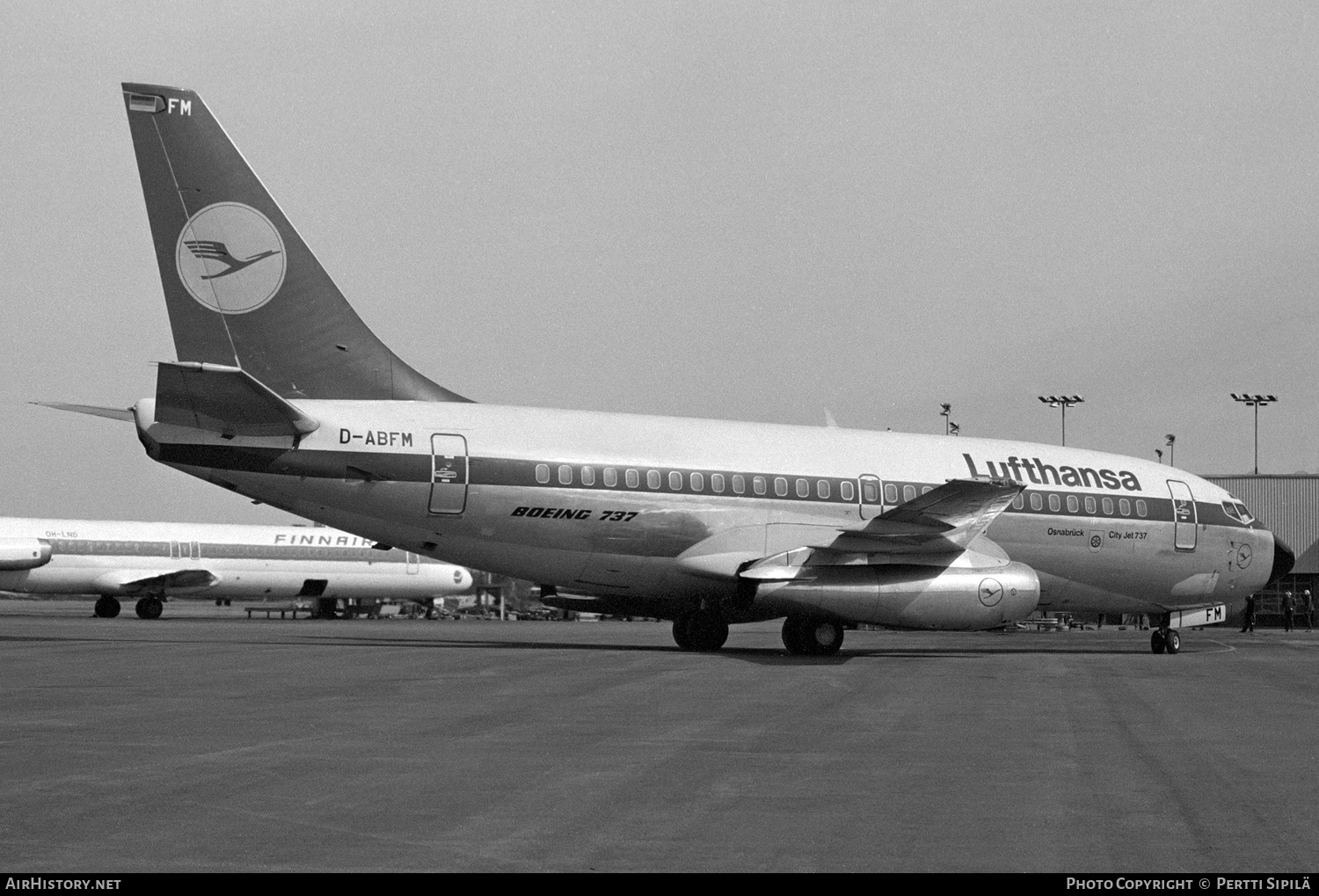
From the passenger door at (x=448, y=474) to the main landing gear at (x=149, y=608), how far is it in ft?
140

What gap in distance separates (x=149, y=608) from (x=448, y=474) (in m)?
43.2

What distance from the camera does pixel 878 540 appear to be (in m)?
23.7

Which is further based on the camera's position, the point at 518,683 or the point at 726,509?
the point at 726,509

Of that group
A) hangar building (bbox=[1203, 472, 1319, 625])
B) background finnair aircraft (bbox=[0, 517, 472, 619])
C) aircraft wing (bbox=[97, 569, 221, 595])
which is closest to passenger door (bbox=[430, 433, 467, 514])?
background finnair aircraft (bbox=[0, 517, 472, 619])

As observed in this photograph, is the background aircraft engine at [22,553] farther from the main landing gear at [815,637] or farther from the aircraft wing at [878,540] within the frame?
the main landing gear at [815,637]

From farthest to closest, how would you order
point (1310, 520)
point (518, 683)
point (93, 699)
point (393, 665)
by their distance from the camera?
point (1310, 520)
point (393, 665)
point (518, 683)
point (93, 699)

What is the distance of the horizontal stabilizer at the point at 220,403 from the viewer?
2012 cm

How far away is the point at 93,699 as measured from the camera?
14.6m

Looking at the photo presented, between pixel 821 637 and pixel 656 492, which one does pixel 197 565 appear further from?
pixel 821 637

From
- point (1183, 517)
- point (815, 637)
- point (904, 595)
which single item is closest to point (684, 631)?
point (815, 637)

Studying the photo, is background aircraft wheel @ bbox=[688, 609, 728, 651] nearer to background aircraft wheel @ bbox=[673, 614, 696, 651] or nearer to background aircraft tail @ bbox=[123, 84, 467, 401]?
background aircraft wheel @ bbox=[673, 614, 696, 651]

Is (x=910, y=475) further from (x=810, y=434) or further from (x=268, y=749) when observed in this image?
(x=268, y=749)

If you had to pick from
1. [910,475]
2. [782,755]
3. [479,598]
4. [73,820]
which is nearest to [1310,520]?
[910,475]

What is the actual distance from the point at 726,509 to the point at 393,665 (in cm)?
697
